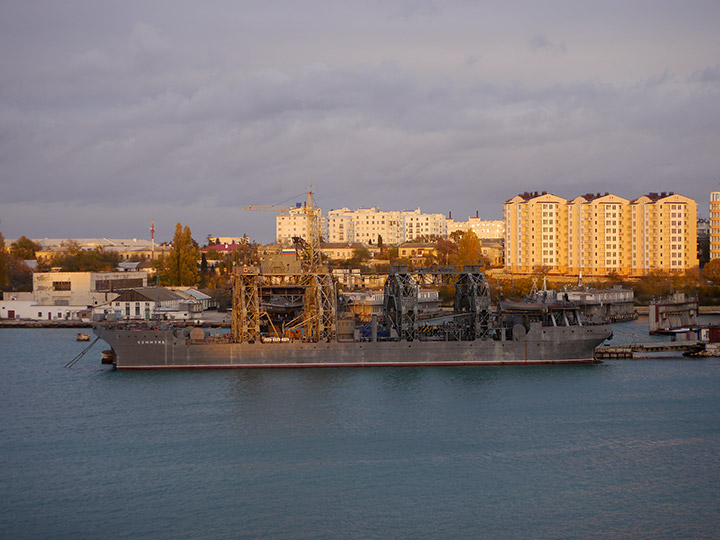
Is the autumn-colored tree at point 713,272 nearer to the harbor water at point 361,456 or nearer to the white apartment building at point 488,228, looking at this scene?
the harbor water at point 361,456

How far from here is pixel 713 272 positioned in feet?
209

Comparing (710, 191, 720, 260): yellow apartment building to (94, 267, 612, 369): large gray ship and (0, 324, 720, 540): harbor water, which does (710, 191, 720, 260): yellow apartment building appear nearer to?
(94, 267, 612, 369): large gray ship

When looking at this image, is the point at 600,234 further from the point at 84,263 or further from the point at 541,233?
the point at 84,263

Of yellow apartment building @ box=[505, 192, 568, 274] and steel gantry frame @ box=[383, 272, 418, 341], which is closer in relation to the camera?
steel gantry frame @ box=[383, 272, 418, 341]

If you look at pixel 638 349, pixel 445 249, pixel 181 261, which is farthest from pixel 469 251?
Result: pixel 638 349

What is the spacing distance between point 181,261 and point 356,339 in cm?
3485

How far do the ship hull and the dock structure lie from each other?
9.13 ft

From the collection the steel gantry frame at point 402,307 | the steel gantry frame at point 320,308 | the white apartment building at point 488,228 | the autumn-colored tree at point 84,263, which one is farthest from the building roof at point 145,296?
the white apartment building at point 488,228

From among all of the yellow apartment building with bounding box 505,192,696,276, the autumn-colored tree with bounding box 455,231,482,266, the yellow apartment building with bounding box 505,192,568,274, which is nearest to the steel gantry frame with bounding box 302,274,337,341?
the autumn-colored tree with bounding box 455,231,482,266

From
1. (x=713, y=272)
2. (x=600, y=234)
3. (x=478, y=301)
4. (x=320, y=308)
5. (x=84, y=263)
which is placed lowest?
(x=320, y=308)

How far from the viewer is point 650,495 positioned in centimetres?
1755

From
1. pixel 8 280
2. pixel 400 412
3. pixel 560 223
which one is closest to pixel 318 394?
pixel 400 412

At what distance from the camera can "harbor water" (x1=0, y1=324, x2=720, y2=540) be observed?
1614 cm

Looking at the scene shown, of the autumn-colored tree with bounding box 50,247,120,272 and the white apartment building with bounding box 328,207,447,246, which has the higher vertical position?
the white apartment building with bounding box 328,207,447,246
